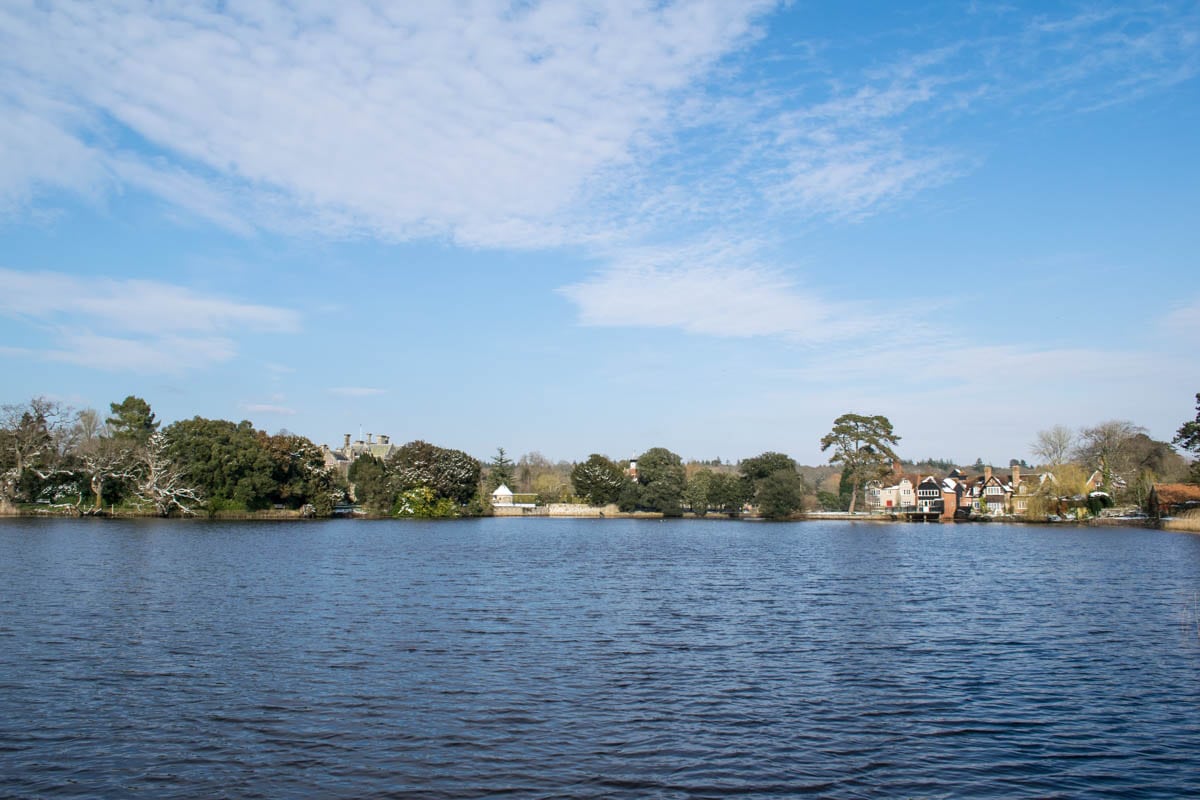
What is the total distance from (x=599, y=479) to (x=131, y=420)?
68.5 m

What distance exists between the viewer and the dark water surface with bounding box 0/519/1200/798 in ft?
38.2

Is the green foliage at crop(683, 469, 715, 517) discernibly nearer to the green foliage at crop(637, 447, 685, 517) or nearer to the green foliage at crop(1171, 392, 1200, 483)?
the green foliage at crop(637, 447, 685, 517)

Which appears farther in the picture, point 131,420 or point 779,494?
point 779,494

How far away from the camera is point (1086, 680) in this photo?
696 inches

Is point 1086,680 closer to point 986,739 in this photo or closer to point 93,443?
point 986,739

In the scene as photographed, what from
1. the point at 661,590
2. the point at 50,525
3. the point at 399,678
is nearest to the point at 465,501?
the point at 50,525

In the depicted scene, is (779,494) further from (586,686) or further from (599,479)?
(586,686)

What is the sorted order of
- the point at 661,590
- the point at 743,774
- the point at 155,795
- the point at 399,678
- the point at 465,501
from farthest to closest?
the point at 465,501, the point at 661,590, the point at 399,678, the point at 743,774, the point at 155,795

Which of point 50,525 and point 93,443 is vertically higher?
point 93,443

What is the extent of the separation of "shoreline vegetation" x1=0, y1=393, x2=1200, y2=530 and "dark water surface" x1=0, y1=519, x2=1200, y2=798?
56032 mm

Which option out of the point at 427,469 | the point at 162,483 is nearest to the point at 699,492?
the point at 427,469

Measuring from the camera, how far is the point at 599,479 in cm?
Result: 13500

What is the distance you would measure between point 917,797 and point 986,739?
351 cm

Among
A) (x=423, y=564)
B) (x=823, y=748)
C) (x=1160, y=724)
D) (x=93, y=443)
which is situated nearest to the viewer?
(x=823, y=748)
